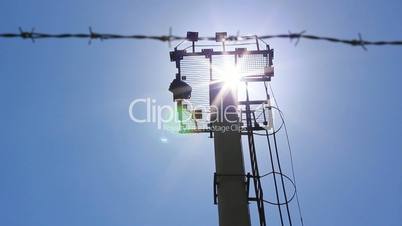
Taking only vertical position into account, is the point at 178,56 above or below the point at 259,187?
above

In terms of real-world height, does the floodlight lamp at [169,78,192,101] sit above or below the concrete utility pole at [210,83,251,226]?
above

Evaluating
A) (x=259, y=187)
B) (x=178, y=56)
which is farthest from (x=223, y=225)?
(x=178, y=56)

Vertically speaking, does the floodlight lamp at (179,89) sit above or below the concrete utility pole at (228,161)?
above

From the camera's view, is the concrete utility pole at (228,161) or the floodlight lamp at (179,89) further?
the floodlight lamp at (179,89)

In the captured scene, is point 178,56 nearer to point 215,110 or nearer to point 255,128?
point 215,110

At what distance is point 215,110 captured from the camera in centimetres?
1188

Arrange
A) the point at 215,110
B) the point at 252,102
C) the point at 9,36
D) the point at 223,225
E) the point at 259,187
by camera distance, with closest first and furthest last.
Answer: the point at 9,36 → the point at 223,225 → the point at 259,187 → the point at 215,110 → the point at 252,102

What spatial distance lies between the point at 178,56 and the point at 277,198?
510 cm

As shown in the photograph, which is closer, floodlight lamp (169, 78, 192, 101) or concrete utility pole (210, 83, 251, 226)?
concrete utility pole (210, 83, 251, 226)

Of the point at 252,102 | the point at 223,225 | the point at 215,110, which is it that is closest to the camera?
the point at 223,225

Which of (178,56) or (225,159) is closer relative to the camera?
(225,159)

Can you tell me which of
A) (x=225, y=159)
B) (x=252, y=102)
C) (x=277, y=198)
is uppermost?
(x=252, y=102)

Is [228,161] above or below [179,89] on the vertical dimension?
below

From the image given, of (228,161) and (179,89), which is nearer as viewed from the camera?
(228,161)
